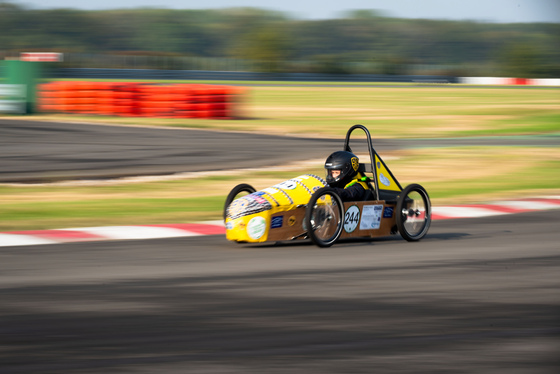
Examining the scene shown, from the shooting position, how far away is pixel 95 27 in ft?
420

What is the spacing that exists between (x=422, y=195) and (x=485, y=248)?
0.80 metres

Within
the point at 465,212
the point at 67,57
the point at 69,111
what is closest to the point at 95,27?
the point at 67,57

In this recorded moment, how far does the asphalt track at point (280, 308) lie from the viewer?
12.9 ft

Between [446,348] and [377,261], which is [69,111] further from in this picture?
[446,348]

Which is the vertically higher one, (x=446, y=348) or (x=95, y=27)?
(x=95, y=27)

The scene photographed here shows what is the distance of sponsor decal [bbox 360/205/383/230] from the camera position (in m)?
7.29

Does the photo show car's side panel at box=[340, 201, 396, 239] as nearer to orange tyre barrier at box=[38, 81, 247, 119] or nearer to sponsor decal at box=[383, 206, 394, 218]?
sponsor decal at box=[383, 206, 394, 218]

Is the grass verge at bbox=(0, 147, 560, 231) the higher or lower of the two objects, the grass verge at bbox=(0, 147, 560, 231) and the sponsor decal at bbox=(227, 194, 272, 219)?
the lower

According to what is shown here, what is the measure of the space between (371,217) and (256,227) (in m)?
1.14

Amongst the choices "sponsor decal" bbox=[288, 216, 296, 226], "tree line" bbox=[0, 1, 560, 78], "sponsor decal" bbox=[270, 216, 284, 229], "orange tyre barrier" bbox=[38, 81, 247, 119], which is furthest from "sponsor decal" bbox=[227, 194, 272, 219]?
"tree line" bbox=[0, 1, 560, 78]

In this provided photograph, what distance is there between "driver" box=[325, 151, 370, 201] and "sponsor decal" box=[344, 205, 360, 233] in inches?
5.1

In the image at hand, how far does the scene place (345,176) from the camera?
289 inches

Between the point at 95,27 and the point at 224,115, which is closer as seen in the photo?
the point at 224,115

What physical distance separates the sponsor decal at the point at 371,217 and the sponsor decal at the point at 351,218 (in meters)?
0.08
